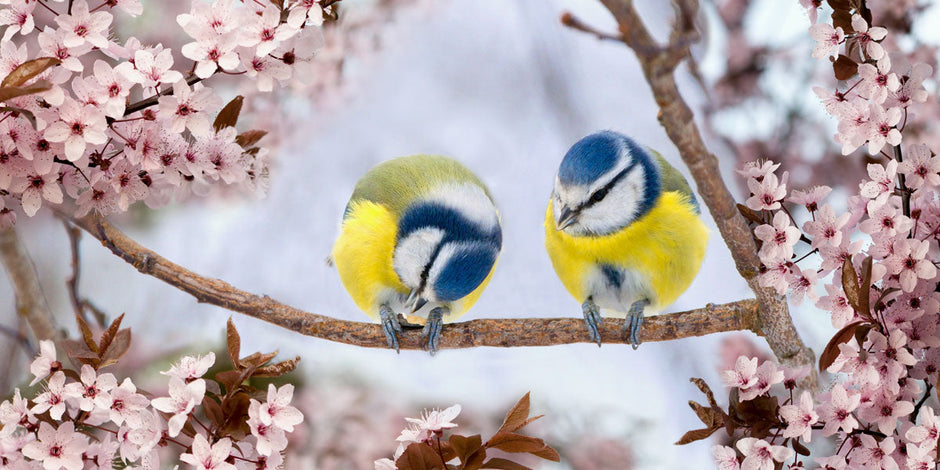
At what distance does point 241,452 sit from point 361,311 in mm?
434

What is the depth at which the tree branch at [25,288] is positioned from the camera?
787mm

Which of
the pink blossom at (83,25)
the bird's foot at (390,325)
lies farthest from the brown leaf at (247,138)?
the bird's foot at (390,325)

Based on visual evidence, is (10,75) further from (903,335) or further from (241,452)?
(903,335)

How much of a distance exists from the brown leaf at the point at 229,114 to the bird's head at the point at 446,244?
275 mm

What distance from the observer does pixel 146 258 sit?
28.3 inches

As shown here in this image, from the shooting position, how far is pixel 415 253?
2.73 feet

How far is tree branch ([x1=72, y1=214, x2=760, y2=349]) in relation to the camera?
71 centimetres

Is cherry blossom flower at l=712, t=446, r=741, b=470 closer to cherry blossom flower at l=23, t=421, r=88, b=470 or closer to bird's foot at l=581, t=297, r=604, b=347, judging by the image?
bird's foot at l=581, t=297, r=604, b=347

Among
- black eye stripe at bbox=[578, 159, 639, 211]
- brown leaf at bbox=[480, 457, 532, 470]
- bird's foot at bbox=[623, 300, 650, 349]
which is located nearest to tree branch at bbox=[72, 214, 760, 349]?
bird's foot at bbox=[623, 300, 650, 349]

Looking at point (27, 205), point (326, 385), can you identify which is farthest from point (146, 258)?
point (326, 385)

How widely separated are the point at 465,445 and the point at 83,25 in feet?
1.14

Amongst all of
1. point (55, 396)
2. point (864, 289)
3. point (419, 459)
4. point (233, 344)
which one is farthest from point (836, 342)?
point (55, 396)

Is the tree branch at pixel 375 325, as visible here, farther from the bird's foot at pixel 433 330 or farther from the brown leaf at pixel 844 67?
the brown leaf at pixel 844 67

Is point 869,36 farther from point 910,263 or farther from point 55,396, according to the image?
point 55,396
